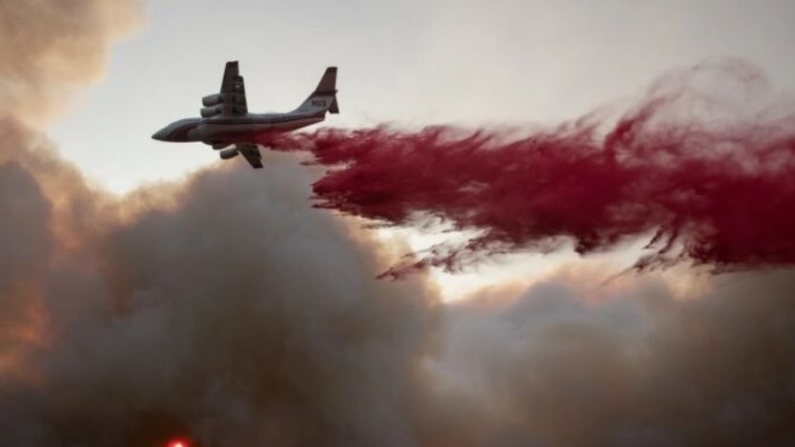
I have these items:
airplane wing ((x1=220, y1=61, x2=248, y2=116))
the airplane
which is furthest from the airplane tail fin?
airplane wing ((x1=220, y1=61, x2=248, y2=116))

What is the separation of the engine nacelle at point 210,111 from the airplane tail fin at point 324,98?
5.88 meters

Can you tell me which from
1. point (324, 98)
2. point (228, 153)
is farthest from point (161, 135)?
point (324, 98)

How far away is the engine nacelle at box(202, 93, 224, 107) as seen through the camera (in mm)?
57791

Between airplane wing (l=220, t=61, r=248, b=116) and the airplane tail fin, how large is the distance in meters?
4.25

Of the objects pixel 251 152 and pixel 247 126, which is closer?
pixel 247 126

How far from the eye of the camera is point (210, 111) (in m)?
58.4

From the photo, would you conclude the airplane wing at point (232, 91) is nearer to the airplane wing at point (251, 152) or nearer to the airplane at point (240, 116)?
the airplane at point (240, 116)

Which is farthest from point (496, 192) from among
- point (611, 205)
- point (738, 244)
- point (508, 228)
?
point (738, 244)

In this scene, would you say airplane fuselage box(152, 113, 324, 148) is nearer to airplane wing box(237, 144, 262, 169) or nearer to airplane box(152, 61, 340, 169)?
airplane box(152, 61, 340, 169)

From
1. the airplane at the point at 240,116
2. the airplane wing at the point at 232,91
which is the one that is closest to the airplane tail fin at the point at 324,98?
the airplane at the point at 240,116

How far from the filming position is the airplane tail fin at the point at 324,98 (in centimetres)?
5879

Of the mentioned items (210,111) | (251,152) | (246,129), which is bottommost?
(246,129)

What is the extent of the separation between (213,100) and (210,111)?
909 millimetres

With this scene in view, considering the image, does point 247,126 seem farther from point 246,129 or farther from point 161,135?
point 161,135
